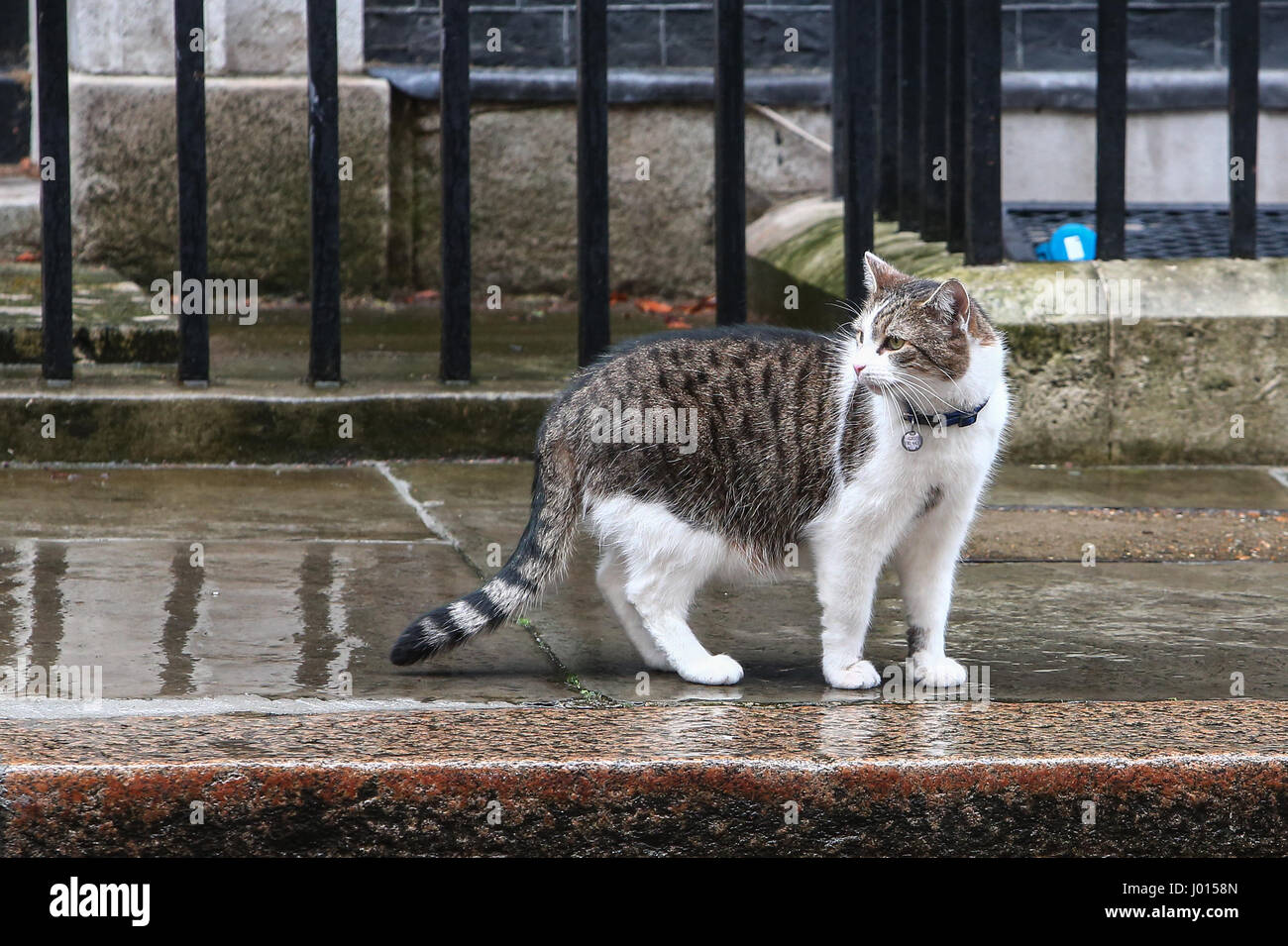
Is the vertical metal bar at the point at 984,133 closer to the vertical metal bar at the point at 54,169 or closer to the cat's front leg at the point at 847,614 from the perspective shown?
the cat's front leg at the point at 847,614

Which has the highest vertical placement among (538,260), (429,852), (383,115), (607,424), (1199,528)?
(383,115)

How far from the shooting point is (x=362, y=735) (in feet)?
9.38

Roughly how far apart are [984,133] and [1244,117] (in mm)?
898

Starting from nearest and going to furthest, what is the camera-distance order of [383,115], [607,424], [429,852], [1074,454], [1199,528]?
[429,852], [607,424], [1199,528], [1074,454], [383,115]

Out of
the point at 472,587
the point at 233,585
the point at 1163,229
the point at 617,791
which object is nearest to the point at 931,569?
the point at 617,791

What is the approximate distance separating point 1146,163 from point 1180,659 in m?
5.56

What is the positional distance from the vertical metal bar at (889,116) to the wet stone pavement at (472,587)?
2198 mm

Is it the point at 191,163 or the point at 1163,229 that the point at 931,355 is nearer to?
the point at 191,163

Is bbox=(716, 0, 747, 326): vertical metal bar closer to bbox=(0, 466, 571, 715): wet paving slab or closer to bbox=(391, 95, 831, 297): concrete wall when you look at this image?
bbox=(0, 466, 571, 715): wet paving slab

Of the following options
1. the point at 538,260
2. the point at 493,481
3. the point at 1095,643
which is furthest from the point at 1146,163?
the point at 1095,643

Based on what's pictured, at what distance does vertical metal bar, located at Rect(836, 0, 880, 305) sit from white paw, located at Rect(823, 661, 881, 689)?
2371mm

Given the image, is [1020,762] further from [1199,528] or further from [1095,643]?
[1199,528]

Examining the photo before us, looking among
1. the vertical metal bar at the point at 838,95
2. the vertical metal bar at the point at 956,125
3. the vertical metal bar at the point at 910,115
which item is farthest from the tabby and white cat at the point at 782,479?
the vertical metal bar at the point at 838,95

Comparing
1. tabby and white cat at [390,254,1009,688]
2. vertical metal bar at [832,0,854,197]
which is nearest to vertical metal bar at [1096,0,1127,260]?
vertical metal bar at [832,0,854,197]
